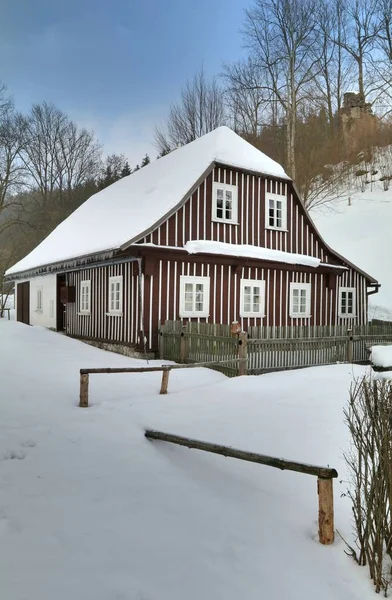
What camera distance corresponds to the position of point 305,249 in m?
16.6

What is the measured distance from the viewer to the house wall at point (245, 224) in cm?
1352

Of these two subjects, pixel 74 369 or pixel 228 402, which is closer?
pixel 228 402

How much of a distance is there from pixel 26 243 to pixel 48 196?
6.02 m

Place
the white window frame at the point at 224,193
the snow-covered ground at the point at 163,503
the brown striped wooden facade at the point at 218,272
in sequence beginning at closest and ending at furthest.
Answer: the snow-covered ground at the point at 163,503 < the brown striped wooden facade at the point at 218,272 < the white window frame at the point at 224,193

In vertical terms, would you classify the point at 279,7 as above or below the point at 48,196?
above

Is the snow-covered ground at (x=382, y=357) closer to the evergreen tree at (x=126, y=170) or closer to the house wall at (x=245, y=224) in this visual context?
the house wall at (x=245, y=224)

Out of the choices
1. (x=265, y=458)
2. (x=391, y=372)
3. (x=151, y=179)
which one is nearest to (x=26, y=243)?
(x=151, y=179)

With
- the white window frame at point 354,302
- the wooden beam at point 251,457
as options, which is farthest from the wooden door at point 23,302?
the wooden beam at point 251,457

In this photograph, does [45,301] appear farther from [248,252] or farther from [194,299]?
[248,252]

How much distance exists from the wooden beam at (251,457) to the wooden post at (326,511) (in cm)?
8

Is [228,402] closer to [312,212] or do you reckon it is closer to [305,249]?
[305,249]

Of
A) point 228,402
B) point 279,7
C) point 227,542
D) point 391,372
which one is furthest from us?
point 279,7

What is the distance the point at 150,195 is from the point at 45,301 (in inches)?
303

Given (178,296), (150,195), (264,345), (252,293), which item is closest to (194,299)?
(178,296)
